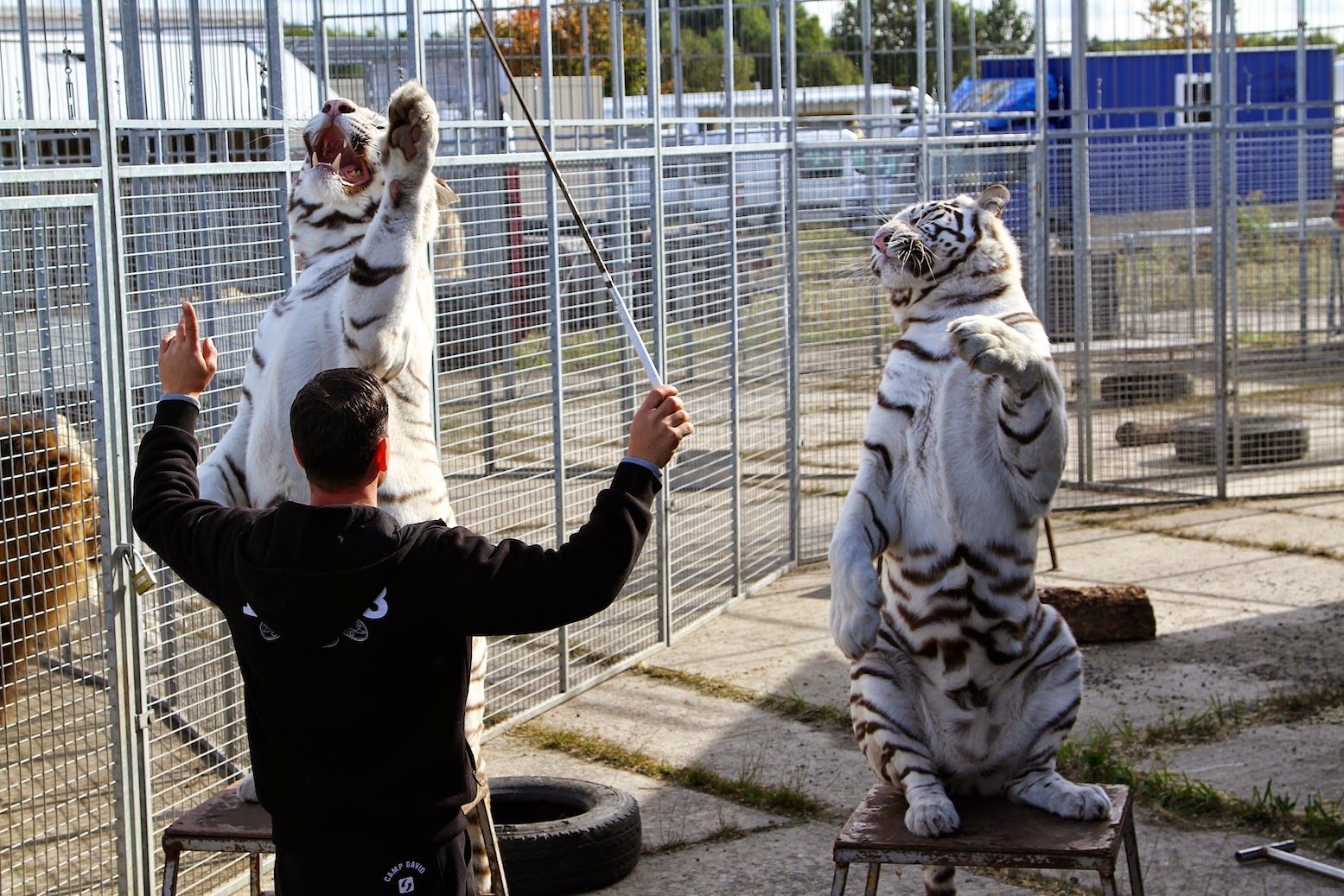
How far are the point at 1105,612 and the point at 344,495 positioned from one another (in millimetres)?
5509

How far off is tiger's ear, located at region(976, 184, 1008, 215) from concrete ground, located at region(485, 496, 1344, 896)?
7.60ft

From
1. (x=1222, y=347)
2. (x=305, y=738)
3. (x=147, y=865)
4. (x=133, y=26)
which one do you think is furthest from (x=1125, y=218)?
(x=305, y=738)

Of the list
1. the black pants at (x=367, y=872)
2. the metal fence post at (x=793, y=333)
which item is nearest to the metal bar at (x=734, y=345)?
the metal fence post at (x=793, y=333)

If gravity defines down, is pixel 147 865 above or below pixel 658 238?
below

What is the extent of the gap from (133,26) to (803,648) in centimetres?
442

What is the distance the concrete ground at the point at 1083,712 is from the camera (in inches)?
207

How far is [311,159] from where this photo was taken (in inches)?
168

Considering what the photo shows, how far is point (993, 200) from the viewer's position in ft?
14.9

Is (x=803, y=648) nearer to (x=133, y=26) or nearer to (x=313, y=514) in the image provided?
(x=133, y=26)

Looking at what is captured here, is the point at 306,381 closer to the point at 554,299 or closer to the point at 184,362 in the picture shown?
the point at 184,362

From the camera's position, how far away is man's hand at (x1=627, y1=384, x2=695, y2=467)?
9.53ft

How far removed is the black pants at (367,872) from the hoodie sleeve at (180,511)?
22.3 inches

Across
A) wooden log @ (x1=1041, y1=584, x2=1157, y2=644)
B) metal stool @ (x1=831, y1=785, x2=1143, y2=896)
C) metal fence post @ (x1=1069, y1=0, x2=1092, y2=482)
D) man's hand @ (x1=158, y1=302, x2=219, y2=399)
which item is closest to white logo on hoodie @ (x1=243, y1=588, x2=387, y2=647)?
man's hand @ (x1=158, y1=302, x2=219, y2=399)

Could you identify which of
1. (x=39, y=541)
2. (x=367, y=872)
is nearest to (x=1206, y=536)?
(x=39, y=541)
